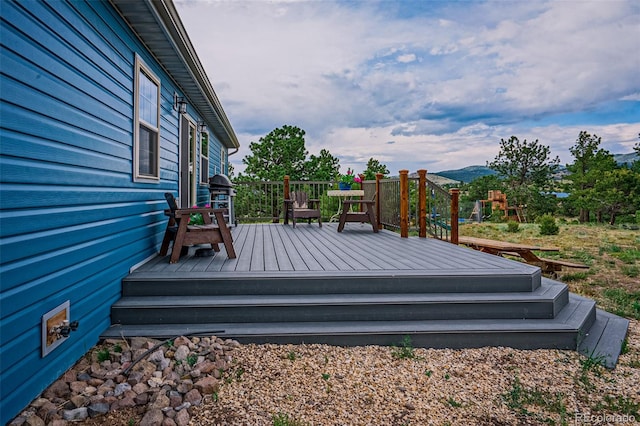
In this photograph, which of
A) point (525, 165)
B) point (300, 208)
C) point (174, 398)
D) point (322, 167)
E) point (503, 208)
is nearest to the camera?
point (174, 398)

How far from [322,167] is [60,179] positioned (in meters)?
17.2

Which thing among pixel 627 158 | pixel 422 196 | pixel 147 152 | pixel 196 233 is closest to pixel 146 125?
pixel 147 152

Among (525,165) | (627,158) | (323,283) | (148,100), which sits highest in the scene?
(525,165)

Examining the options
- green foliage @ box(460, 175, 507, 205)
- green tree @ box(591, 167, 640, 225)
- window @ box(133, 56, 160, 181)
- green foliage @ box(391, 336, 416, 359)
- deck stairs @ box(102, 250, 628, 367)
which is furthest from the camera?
green foliage @ box(460, 175, 507, 205)

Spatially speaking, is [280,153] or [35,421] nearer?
[35,421]

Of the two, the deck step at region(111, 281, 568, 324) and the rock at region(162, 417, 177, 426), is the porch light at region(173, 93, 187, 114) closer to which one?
the deck step at region(111, 281, 568, 324)

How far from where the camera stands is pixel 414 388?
6.81 ft

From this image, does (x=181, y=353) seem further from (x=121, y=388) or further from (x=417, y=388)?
(x=417, y=388)

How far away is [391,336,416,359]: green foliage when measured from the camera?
8.00 feet

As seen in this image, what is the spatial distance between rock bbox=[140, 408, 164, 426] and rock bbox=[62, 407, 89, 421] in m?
0.30

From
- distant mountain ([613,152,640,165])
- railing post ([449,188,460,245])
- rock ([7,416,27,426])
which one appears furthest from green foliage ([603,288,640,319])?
distant mountain ([613,152,640,165])

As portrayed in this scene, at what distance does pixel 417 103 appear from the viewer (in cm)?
1280

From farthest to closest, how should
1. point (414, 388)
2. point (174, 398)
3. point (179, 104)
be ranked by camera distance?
point (179, 104)
point (414, 388)
point (174, 398)

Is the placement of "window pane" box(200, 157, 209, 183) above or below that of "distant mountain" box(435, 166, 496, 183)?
below
